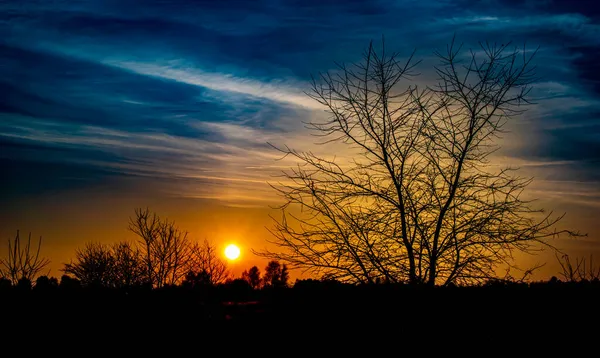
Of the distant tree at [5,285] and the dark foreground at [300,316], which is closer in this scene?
the dark foreground at [300,316]

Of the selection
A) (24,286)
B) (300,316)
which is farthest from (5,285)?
(300,316)

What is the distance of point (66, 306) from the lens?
4816 millimetres

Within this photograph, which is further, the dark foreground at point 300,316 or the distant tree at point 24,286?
the distant tree at point 24,286

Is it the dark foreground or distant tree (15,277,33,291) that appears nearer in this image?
the dark foreground

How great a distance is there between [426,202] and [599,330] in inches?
169

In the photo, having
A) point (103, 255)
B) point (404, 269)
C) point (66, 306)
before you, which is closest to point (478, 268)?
point (404, 269)

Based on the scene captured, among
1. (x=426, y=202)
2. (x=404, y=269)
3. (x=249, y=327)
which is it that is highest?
(x=426, y=202)

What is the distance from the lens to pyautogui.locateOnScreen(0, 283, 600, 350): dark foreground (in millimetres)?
4531

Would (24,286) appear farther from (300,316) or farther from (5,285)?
(300,316)

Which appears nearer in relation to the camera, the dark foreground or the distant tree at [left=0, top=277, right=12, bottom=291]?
the dark foreground

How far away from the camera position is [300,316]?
5.14 metres

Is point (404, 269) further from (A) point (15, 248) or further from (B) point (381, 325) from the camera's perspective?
(A) point (15, 248)

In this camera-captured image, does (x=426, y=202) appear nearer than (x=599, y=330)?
No

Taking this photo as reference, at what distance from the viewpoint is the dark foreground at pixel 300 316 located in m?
4.53
